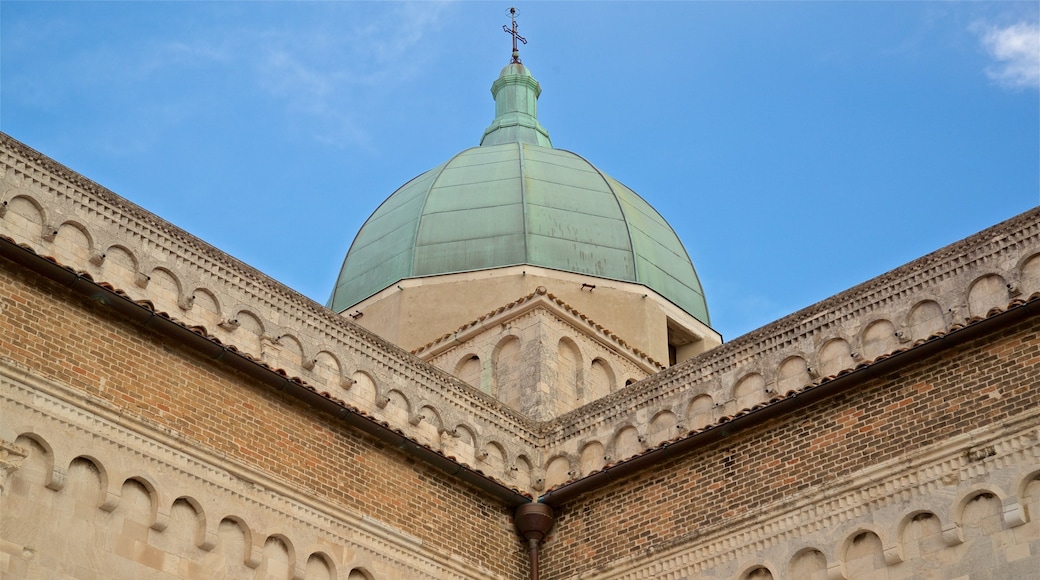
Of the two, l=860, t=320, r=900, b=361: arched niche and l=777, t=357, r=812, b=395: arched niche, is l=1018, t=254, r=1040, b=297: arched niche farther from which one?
l=777, t=357, r=812, b=395: arched niche

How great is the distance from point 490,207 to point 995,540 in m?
9.98

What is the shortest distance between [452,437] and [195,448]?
3297mm

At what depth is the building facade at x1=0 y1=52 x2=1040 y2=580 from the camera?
38.2 ft

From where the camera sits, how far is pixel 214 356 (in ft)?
42.0

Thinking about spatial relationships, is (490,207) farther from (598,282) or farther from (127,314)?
(127,314)

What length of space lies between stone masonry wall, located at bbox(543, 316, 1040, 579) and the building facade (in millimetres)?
20

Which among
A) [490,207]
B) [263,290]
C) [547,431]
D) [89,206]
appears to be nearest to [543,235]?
[490,207]

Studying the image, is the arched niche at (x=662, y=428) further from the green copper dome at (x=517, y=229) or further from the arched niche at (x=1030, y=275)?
the green copper dome at (x=517, y=229)

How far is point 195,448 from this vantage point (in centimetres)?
1235

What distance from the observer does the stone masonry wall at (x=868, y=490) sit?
1188 centimetres

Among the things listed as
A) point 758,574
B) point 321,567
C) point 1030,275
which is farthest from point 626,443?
→ point 1030,275

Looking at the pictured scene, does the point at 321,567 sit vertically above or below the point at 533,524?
below

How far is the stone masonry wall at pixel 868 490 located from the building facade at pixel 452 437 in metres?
0.02

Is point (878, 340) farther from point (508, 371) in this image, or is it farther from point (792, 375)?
point (508, 371)
